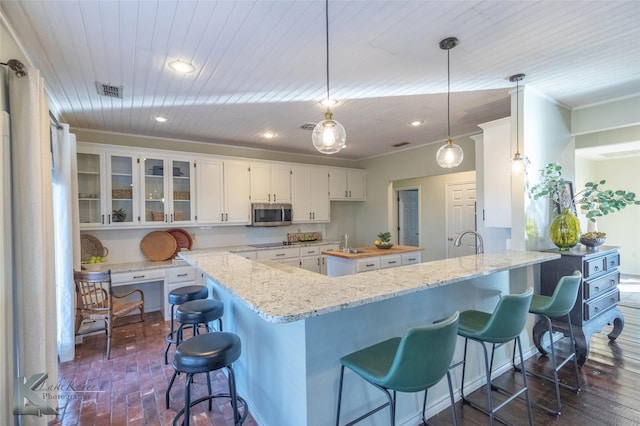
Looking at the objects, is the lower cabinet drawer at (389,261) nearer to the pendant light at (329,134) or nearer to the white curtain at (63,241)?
the pendant light at (329,134)

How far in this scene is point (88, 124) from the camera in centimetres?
381

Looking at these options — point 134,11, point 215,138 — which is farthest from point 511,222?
point 215,138

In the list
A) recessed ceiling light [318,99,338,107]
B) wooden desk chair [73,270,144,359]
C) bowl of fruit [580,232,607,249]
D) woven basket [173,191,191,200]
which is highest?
recessed ceiling light [318,99,338,107]

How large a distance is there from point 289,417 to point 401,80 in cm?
267

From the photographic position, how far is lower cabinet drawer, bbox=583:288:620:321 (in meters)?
2.66

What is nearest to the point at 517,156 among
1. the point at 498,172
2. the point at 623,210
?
the point at 498,172

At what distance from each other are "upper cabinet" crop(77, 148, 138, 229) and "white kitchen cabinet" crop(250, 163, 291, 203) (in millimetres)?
1699

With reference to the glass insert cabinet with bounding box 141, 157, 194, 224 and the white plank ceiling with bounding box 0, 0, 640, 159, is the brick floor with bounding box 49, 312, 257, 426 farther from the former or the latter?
the white plank ceiling with bounding box 0, 0, 640, 159

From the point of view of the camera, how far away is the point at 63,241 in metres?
2.98

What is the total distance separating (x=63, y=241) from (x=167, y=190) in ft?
4.93

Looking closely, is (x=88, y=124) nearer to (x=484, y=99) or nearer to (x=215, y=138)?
(x=215, y=138)

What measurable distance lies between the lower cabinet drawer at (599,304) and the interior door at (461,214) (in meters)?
2.35

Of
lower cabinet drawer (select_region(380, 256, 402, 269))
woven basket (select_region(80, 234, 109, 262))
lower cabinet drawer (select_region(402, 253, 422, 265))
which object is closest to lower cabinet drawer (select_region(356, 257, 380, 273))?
lower cabinet drawer (select_region(380, 256, 402, 269))

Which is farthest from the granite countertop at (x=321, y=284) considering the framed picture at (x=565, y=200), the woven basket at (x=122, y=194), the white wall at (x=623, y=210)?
the white wall at (x=623, y=210)
